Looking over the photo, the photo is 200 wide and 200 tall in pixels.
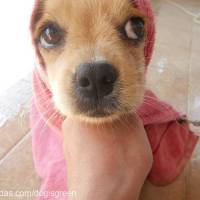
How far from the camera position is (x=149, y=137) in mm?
1098

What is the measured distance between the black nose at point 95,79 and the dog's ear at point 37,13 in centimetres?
24

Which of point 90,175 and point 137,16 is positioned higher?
point 137,16

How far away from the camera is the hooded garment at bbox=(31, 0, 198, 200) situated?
1.02 m

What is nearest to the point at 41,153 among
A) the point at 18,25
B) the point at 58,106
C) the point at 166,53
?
the point at 58,106

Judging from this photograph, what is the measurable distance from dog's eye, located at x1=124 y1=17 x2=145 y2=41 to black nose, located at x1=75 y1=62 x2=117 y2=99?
181 millimetres

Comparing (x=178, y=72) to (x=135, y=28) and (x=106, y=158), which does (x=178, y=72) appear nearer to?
(x=135, y=28)

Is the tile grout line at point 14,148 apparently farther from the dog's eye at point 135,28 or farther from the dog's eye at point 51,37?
the dog's eye at point 135,28

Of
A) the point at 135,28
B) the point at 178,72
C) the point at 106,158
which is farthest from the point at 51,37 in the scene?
the point at 178,72

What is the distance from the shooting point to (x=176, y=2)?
2428 mm

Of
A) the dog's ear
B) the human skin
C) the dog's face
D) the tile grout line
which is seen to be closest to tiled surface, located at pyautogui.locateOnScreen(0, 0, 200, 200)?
the tile grout line

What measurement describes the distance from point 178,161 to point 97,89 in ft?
1.50

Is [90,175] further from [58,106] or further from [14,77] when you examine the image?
[14,77]

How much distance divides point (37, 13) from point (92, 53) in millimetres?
244

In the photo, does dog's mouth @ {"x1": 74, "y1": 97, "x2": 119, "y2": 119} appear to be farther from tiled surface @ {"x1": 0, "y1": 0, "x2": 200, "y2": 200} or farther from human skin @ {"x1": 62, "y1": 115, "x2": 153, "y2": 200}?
tiled surface @ {"x1": 0, "y1": 0, "x2": 200, "y2": 200}
